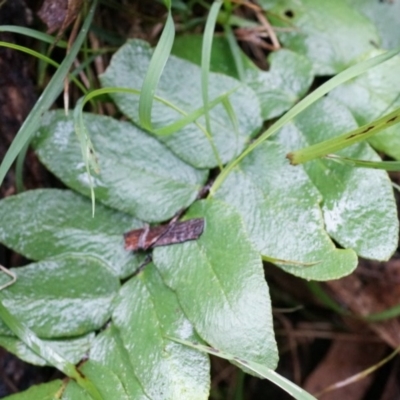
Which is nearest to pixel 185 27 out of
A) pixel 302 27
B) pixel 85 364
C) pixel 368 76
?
pixel 302 27

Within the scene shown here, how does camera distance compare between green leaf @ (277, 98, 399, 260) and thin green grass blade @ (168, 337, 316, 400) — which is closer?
thin green grass blade @ (168, 337, 316, 400)

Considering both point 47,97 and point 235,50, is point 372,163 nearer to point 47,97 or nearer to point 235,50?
point 235,50

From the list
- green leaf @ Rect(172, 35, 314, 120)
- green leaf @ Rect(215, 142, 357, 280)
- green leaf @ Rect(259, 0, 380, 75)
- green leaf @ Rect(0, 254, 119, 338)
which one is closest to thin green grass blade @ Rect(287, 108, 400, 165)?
green leaf @ Rect(215, 142, 357, 280)

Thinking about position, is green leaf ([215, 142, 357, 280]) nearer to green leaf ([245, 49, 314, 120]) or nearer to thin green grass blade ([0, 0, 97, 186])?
green leaf ([245, 49, 314, 120])

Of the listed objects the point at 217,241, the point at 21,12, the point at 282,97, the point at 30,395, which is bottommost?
the point at 30,395

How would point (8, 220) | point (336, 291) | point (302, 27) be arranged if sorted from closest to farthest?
point (8, 220), point (302, 27), point (336, 291)

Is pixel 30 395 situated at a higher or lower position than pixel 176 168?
lower

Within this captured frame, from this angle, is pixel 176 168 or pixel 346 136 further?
pixel 176 168

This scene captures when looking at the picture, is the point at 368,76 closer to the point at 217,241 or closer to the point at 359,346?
the point at 217,241
